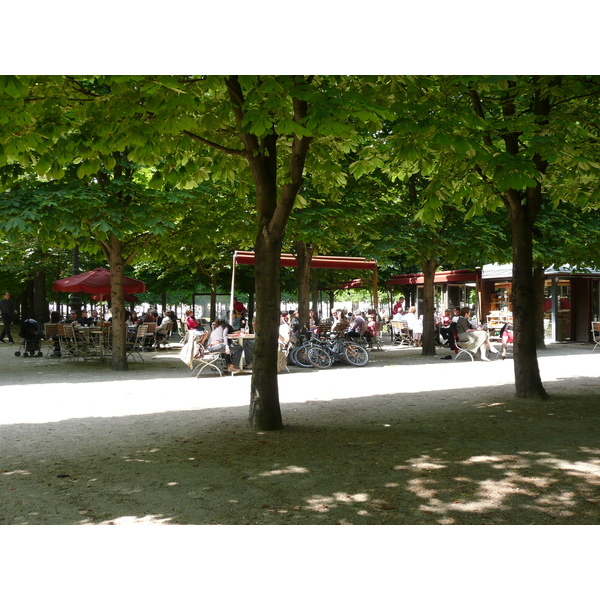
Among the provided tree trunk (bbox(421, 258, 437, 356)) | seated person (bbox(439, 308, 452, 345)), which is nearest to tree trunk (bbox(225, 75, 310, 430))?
tree trunk (bbox(421, 258, 437, 356))

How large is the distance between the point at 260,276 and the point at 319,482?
126 inches

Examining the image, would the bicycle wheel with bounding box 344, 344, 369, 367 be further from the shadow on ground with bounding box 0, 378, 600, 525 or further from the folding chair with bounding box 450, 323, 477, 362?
the shadow on ground with bounding box 0, 378, 600, 525

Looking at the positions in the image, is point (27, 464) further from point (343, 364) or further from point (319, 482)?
point (343, 364)

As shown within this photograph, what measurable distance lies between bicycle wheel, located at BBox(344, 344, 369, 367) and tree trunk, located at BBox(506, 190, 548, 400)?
6.42m

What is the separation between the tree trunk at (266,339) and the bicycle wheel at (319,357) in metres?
8.01

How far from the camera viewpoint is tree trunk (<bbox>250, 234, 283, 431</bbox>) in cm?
795

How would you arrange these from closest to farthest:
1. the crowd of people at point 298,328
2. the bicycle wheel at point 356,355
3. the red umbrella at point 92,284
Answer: the crowd of people at point 298,328 < the bicycle wheel at point 356,355 < the red umbrella at point 92,284

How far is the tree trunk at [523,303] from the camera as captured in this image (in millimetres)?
10102

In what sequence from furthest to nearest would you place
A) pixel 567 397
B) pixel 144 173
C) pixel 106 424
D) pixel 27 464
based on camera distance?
pixel 144 173
pixel 567 397
pixel 106 424
pixel 27 464

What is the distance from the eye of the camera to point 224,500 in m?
5.11

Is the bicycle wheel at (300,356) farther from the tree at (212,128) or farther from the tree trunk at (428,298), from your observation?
the tree at (212,128)

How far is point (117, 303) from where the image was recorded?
15367 mm

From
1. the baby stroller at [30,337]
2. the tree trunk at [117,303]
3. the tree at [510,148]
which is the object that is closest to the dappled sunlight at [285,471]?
the tree at [510,148]

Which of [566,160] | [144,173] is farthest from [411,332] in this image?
[566,160]
